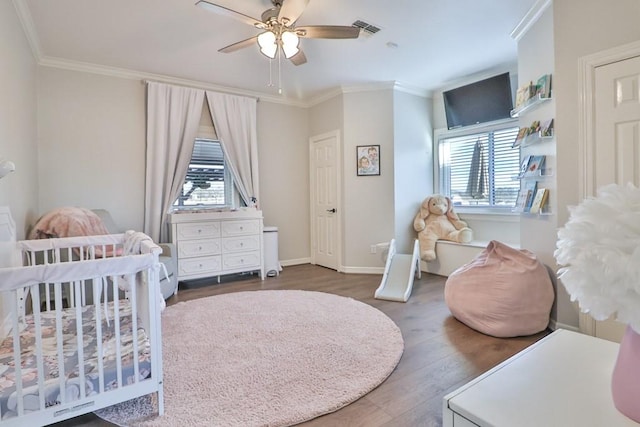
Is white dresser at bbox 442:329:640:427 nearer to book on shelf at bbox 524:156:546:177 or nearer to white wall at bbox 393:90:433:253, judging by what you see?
book on shelf at bbox 524:156:546:177

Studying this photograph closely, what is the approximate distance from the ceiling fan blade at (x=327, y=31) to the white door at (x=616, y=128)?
164 cm

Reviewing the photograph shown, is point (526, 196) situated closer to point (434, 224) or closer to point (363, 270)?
point (434, 224)

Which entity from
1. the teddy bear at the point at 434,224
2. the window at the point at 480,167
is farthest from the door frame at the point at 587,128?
the teddy bear at the point at 434,224

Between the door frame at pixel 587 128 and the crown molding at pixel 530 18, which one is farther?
the crown molding at pixel 530 18

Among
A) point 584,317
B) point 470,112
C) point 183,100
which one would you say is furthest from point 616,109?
point 183,100

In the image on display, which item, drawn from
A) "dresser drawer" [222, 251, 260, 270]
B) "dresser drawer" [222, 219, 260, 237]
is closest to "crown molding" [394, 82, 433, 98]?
"dresser drawer" [222, 219, 260, 237]

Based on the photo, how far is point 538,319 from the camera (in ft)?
7.77

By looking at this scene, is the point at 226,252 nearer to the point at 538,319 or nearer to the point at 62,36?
the point at 62,36

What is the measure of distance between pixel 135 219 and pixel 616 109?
180 inches

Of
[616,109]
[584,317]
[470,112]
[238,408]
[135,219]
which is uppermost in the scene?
[470,112]

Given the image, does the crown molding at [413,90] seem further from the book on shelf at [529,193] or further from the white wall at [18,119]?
the white wall at [18,119]

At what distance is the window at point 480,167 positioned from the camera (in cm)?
406

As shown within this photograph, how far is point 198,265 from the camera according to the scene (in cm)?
385

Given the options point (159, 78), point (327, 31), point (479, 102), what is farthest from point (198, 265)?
point (479, 102)
